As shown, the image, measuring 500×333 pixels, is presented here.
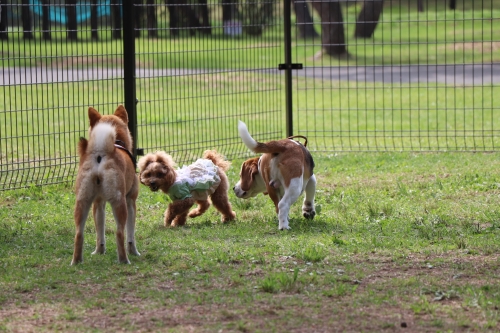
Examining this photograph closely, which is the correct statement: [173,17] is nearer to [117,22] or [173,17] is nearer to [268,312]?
[117,22]

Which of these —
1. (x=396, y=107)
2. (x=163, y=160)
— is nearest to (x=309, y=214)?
(x=163, y=160)

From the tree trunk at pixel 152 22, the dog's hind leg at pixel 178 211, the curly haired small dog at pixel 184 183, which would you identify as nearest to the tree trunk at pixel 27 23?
the tree trunk at pixel 152 22

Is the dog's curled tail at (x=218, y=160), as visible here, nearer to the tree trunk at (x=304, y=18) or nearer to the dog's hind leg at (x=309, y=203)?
the dog's hind leg at (x=309, y=203)

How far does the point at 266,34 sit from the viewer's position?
1280cm

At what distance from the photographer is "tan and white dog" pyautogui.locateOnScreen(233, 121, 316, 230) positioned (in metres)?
7.24

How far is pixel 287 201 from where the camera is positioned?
23.7 ft

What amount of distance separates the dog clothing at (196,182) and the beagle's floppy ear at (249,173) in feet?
0.86

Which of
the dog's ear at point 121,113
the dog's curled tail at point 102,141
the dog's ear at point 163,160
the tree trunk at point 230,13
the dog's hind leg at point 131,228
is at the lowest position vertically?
the dog's hind leg at point 131,228

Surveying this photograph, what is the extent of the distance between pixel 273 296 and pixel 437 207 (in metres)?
3.40

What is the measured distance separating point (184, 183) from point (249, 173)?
26.4 inches

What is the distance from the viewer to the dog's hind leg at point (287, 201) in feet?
23.7

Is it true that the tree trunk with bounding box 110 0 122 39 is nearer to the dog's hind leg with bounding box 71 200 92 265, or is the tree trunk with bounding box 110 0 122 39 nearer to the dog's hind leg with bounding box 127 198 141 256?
the dog's hind leg with bounding box 127 198 141 256

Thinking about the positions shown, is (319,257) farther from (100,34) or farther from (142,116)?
(142,116)

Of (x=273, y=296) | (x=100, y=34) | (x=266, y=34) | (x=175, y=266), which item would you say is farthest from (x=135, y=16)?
(x=273, y=296)
